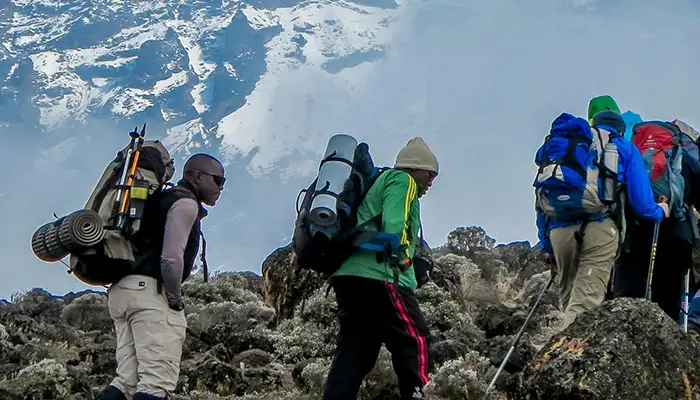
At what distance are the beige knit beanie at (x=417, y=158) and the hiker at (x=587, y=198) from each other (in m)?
0.90

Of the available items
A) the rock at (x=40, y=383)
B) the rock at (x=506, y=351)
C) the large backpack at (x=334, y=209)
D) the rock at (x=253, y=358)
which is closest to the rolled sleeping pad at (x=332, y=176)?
the large backpack at (x=334, y=209)

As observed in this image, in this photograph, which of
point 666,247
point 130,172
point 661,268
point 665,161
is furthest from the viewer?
point 661,268

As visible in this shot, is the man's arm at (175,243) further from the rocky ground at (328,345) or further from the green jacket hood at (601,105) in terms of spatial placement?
the green jacket hood at (601,105)

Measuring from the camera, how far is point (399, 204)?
5602 millimetres

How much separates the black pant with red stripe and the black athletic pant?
246 centimetres

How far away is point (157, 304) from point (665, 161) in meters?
4.21

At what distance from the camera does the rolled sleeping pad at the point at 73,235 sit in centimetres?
538

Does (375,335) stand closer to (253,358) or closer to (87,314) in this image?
(253,358)

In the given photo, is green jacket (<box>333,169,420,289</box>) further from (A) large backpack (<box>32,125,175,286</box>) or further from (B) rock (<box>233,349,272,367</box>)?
(B) rock (<box>233,349,272,367</box>)

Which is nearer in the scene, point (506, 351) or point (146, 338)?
point (146, 338)

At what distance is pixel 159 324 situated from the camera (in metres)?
5.59

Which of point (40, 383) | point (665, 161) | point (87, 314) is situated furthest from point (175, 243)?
point (87, 314)

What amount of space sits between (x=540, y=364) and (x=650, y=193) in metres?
2.66

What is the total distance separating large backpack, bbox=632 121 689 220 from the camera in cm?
712
